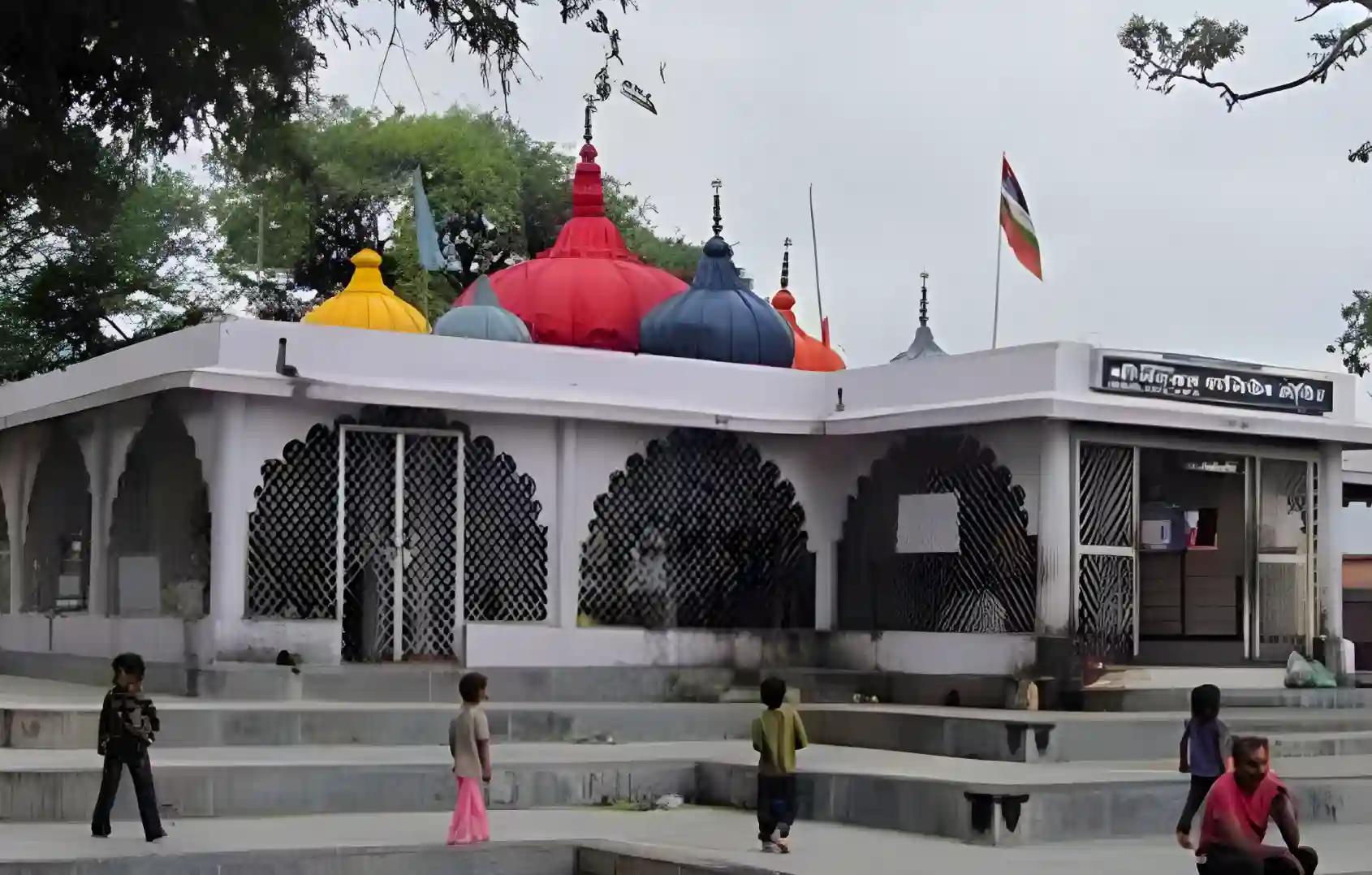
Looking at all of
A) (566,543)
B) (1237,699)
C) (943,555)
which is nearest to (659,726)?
(566,543)

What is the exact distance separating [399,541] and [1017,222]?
24.9 feet

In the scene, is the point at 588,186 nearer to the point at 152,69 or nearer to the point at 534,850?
the point at 534,850

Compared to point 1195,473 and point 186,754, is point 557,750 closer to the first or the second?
point 186,754

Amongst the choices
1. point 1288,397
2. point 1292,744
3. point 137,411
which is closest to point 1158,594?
point 1288,397

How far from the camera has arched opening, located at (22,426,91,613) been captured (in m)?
17.6

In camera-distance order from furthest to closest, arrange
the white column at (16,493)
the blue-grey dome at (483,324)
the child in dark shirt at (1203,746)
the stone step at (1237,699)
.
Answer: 1. the white column at (16,493)
2. the blue-grey dome at (483,324)
3. the stone step at (1237,699)
4. the child in dark shirt at (1203,746)

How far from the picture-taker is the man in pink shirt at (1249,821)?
756 cm

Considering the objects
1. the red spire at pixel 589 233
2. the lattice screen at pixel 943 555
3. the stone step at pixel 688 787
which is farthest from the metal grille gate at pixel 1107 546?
the red spire at pixel 589 233

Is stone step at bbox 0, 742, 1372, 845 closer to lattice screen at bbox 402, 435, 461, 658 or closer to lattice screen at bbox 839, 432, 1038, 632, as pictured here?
lattice screen at bbox 402, 435, 461, 658

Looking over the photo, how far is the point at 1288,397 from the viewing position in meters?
17.2

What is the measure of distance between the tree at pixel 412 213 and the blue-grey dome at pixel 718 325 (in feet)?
54.7

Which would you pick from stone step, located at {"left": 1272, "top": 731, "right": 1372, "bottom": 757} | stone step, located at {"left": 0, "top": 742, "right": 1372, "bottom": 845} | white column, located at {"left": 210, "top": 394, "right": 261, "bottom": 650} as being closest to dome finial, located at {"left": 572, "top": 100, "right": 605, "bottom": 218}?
white column, located at {"left": 210, "top": 394, "right": 261, "bottom": 650}

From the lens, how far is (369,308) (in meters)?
19.6

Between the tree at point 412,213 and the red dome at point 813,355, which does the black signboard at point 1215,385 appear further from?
the tree at point 412,213
